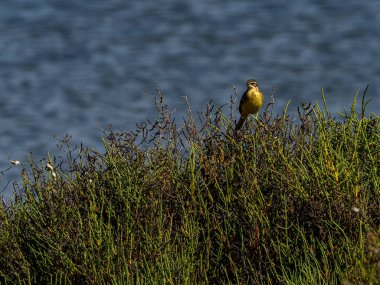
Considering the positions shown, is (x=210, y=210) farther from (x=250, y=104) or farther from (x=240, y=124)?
(x=250, y=104)

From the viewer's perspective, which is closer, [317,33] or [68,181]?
[68,181]

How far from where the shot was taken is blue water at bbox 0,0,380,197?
24312 mm

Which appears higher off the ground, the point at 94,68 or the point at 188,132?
the point at 94,68

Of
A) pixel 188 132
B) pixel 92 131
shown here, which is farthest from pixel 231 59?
pixel 188 132

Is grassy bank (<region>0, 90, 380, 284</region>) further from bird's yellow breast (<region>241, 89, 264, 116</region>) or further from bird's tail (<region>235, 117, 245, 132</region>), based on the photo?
bird's yellow breast (<region>241, 89, 264, 116</region>)

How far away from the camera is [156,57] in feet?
98.1

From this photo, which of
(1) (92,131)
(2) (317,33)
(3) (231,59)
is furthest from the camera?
(2) (317,33)

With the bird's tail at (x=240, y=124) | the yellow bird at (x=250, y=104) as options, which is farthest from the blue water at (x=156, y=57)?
the bird's tail at (x=240, y=124)

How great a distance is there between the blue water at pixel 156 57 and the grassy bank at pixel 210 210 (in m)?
10.7

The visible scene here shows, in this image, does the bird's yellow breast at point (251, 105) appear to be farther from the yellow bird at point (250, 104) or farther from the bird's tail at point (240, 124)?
the bird's tail at point (240, 124)

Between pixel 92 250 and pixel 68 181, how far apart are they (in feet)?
2.99

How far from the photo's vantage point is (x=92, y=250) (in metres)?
8.12

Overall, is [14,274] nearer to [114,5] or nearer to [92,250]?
[92,250]

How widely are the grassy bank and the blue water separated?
1073 centimetres
